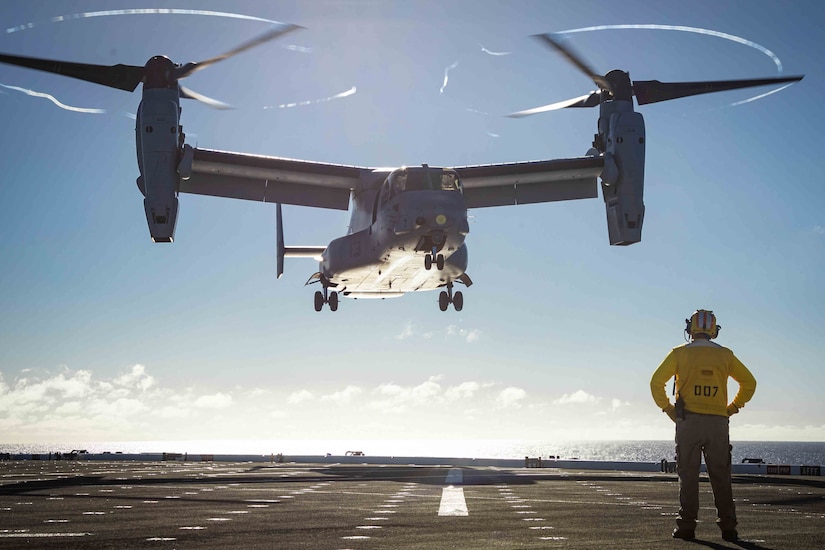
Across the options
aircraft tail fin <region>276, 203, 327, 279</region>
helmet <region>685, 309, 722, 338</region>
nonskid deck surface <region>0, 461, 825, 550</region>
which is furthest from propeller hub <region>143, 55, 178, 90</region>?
helmet <region>685, 309, 722, 338</region>

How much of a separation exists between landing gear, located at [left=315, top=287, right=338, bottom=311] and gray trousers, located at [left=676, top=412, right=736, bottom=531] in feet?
86.0

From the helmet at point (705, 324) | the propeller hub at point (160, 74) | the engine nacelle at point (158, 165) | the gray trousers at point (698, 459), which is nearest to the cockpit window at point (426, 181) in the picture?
the engine nacelle at point (158, 165)

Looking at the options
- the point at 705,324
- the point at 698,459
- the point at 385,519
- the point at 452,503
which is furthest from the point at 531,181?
the point at 698,459

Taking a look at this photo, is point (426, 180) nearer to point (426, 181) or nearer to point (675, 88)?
point (426, 181)

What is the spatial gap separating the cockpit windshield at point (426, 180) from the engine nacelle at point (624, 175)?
209 inches

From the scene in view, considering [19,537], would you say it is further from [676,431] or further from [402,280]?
[402,280]

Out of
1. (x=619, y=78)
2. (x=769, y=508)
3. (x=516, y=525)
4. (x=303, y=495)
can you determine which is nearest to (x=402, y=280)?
(x=619, y=78)

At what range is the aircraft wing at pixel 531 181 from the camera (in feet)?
100

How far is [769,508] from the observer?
13.3 meters

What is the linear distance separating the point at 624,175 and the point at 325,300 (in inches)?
531

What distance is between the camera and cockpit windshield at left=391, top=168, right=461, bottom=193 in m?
26.5

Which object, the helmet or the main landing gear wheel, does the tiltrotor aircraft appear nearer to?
the main landing gear wheel

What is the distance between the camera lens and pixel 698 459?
28.8 feet

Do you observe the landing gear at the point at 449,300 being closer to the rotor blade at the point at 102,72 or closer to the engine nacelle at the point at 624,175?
the engine nacelle at the point at 624,175
